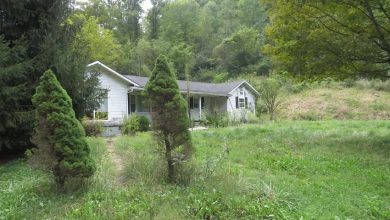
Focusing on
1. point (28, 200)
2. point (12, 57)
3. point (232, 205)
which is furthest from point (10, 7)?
point (232, 205)

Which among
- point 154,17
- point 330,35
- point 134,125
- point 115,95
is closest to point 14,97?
point 134,125

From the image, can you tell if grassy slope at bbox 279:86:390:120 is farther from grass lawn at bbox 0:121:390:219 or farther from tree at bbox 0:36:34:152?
tree at bbox 0:36:34:152

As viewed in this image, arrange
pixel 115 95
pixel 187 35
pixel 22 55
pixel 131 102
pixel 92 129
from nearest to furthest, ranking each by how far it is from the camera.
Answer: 1. pixel 22 55
2. pixel 92 129
3. pixel 115 95
4. pixel 131 102
5. pixel 187 35

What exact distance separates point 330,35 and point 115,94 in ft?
45.8

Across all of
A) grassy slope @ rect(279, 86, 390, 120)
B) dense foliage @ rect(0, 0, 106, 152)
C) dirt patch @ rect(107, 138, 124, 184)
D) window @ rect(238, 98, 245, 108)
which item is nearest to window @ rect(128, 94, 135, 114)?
window @ rect(238, 98, 245, 108)

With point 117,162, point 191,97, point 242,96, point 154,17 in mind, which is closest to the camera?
point 117,162

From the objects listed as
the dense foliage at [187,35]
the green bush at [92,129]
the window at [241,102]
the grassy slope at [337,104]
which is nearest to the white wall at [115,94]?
the green bush at [92,129]

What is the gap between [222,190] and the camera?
6.20 m

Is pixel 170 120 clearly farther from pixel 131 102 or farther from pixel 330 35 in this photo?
pixel 131 102

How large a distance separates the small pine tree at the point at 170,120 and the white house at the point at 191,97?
11.5 meters

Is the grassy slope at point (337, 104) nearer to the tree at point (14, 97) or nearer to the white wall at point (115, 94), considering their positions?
the white wall at point (115, 94)

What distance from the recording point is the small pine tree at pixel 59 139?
6094 millimetres

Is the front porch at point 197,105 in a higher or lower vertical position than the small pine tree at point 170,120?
higher

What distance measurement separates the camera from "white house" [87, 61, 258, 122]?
2182cm
